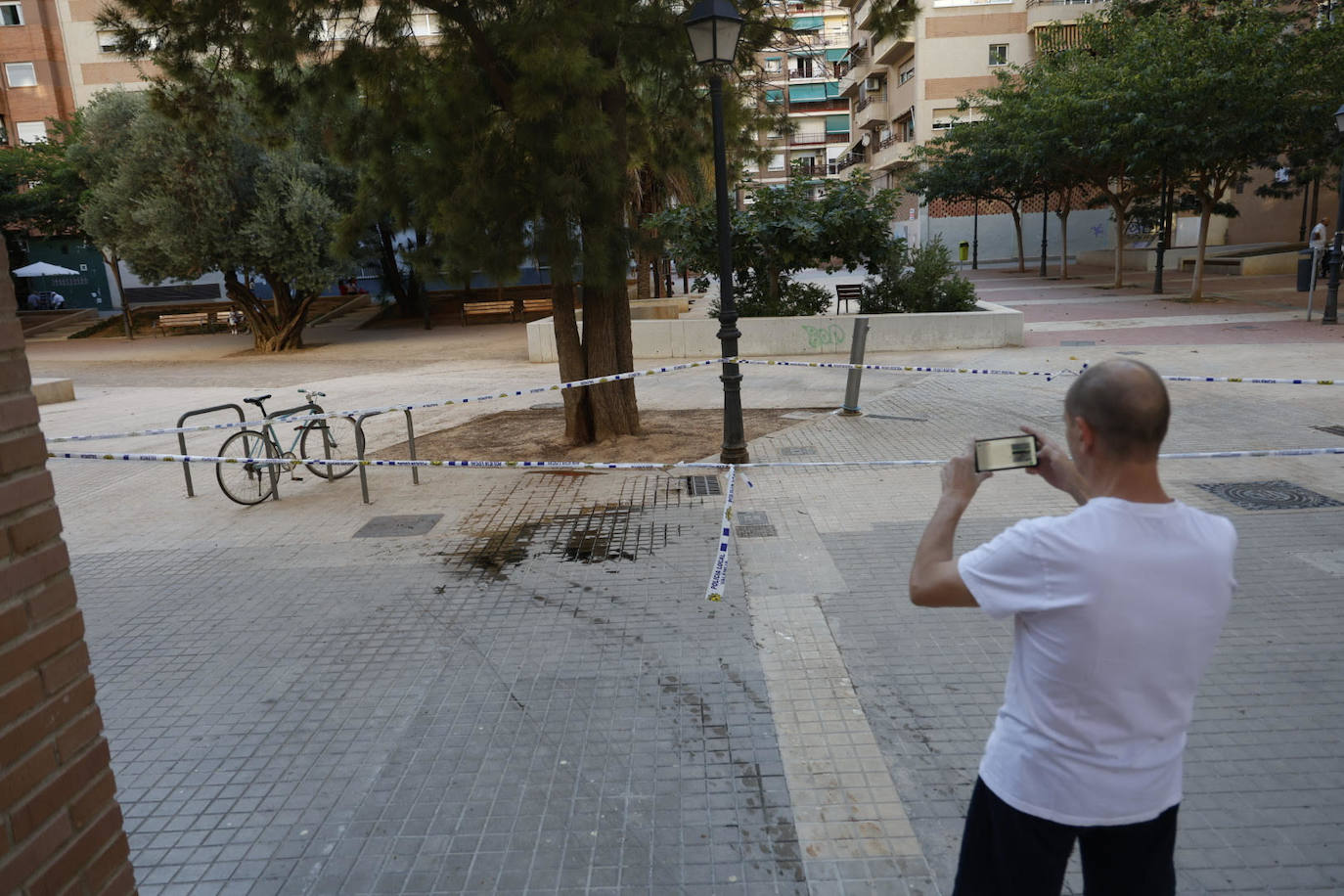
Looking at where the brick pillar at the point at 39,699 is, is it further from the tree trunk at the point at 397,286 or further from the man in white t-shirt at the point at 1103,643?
the tree trunk at the point at 397,286

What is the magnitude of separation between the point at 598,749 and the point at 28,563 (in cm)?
249

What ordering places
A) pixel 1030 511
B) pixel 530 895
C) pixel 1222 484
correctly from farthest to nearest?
pixel 1222 484
pixel 1030 511
pixel 530 895

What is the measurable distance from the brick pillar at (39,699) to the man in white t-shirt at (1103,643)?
1955mm

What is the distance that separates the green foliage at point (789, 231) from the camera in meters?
16.1

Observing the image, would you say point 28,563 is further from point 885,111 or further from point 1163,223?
point 885,111

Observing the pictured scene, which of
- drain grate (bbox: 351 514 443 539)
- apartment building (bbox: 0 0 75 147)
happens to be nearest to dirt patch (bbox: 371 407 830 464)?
drain grate (bbox: 351 514 443 539)

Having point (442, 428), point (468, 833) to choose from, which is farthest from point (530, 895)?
point (442, 428)

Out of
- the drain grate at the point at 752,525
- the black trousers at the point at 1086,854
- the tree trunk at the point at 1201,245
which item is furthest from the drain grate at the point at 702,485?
the tree trunk at the point at 1201,245

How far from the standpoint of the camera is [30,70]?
4172 cm

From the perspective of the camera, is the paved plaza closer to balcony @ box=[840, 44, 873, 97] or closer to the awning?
balcony @ box=[840, 44, 873, 97]

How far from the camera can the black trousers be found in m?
2.03

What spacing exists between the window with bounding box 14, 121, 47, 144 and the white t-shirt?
5151 cm

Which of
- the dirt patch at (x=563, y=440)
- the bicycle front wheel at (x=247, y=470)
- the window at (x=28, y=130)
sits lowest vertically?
the dirt patch at (x=563, y=440)

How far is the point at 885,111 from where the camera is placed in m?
53.2
